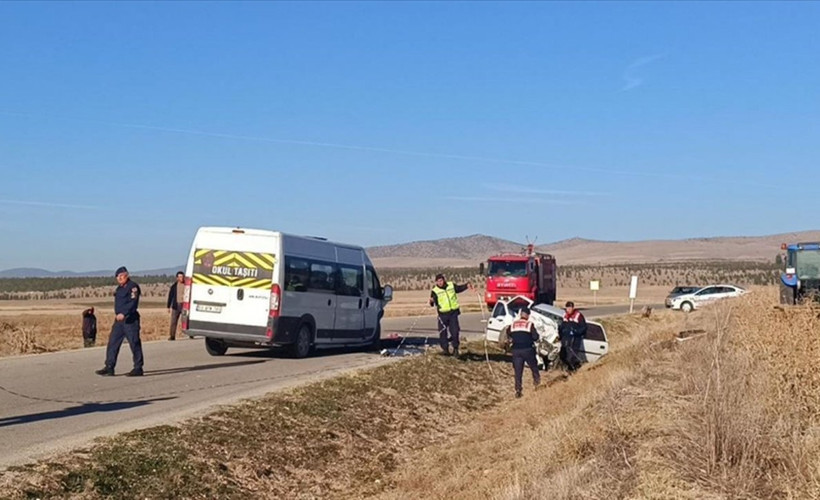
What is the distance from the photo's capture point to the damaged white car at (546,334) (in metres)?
23.2

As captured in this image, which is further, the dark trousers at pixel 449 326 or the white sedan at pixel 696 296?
the white sedan at pixel 696 296

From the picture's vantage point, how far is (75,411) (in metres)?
12.9

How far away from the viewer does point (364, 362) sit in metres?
20.9

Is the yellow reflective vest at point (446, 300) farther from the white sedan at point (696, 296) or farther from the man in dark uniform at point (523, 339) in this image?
the white sedan at point (696, 296)

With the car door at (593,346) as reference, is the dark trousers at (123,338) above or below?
above

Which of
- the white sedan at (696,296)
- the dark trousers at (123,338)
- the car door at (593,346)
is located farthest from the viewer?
the white sedan at (696,296)

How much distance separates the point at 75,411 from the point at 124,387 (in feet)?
8.13

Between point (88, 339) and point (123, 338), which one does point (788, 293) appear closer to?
point (88, 339)

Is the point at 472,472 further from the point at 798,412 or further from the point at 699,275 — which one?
the point at 699,275

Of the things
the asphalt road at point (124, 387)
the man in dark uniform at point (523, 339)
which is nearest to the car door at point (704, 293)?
the asphalt road at point (124, 387)

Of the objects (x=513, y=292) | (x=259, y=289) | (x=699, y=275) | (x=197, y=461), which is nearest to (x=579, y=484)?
(x=197, y=461)

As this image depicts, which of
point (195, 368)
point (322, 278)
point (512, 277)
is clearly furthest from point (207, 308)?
point (512, 277)

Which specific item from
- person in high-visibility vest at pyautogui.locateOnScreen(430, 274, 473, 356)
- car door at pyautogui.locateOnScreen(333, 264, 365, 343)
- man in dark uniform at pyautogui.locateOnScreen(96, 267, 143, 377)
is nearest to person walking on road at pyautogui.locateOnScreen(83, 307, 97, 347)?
car door at pyautogui.locateOnScreen(333, 264, 365, 343)

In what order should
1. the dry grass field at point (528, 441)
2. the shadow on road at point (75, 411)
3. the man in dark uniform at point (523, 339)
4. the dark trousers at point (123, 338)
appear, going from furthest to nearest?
the man in dark uniform at point (523, 339)
the dark trousers at point (123, 338)
the shadow on road at point (75, 411)
the dry grass field at point (528, 441)
